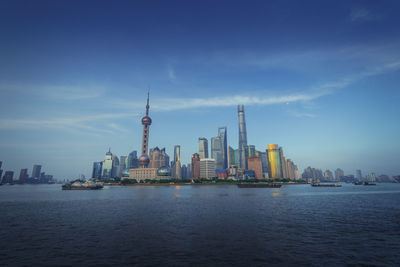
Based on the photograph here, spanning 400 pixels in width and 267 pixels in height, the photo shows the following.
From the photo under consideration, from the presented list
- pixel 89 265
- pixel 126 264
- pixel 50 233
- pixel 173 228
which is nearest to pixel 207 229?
pixel 173 228

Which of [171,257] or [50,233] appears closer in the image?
[171,257]

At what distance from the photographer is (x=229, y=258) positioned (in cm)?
2280

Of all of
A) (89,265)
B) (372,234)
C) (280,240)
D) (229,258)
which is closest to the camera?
(89,265)

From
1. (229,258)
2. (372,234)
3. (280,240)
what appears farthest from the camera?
(372,234)

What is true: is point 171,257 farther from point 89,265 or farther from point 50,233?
point 50,233

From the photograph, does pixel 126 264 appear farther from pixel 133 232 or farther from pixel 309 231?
pixel 309 231

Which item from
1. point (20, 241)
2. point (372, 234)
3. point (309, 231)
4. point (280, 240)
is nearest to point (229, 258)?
point (280, 240)

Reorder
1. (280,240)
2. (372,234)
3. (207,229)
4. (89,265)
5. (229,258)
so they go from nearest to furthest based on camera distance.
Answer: (89,265) → (229,258) → (280,240) → (372,234) → (207,229)

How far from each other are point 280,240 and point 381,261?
11.1 meters

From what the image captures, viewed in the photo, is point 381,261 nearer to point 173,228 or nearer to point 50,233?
point 173,228

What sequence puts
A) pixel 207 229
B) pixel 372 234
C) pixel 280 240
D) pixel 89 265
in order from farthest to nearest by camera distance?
pixel 207 229 < pixel 372 234 < pixel 280 240 < pixel 89 265

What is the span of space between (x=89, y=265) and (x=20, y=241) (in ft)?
56.6

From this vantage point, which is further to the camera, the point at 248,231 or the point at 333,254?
the point at 248,231

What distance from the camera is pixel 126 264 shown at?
844 inches
